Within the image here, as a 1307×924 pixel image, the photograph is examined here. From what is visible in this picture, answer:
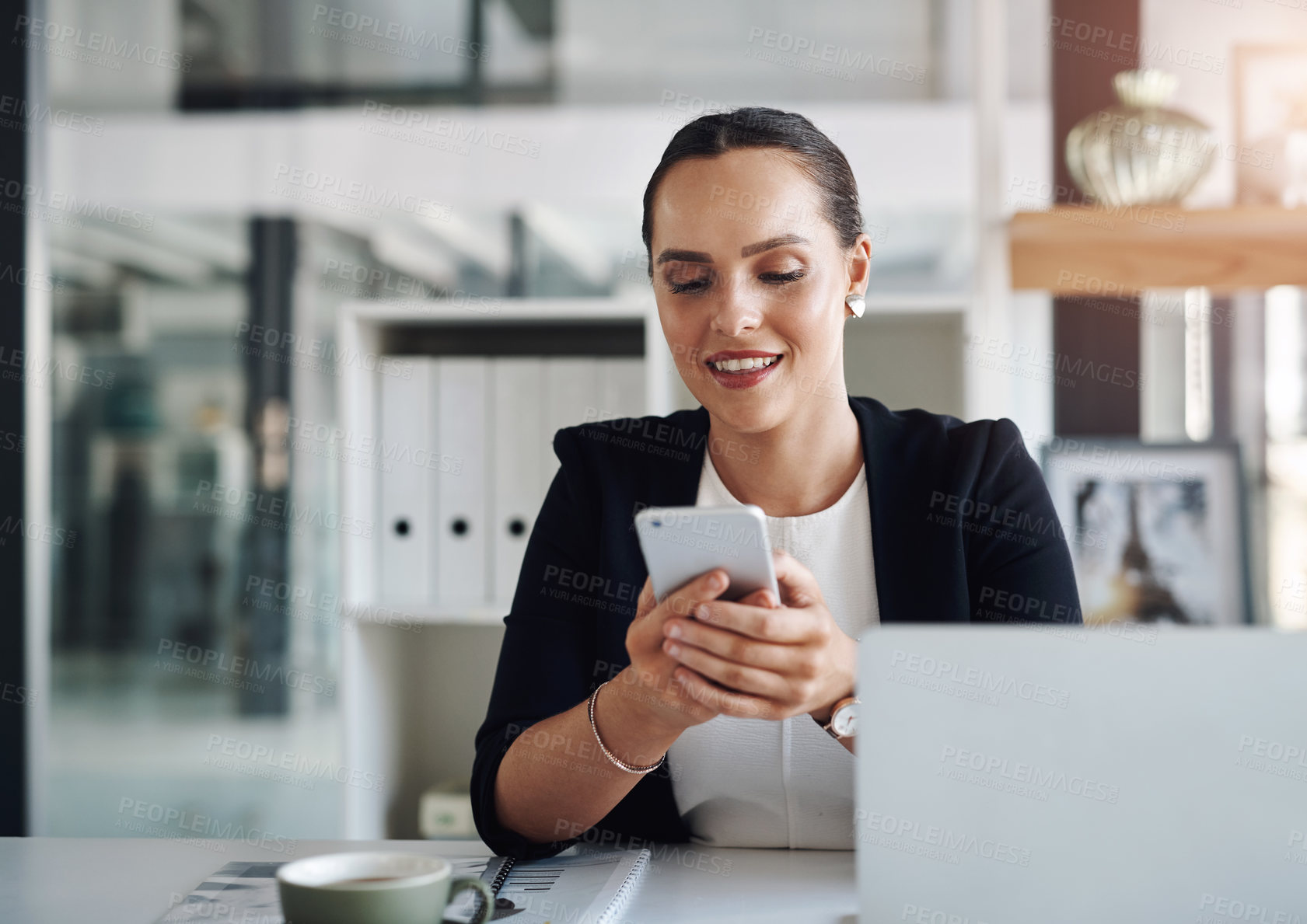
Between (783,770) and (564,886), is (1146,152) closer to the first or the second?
(783,770)

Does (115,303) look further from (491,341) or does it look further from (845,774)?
(845,774)

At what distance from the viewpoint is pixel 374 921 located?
686 millimetres

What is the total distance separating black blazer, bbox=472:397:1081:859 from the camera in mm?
1128

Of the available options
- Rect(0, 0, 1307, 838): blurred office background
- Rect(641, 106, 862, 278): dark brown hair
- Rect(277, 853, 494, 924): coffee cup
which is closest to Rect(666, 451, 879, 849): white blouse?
Rect(641, 106, 862, 278): dark brown hair

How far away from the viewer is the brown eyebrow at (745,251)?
1.12 meters

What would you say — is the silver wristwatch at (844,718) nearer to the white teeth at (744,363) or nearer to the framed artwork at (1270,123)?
the white teeth at (744,363)


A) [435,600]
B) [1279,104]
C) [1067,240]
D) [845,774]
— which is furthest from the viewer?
[1279,104]

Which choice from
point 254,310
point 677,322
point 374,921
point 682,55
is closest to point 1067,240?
point 677,322

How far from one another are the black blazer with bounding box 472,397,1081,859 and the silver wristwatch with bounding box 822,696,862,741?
20 cm

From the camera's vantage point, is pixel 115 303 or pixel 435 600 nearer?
pixel 435 600

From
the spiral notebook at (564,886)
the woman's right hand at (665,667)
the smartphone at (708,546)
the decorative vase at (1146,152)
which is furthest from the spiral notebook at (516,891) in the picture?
the decorative vase at (1146,152)

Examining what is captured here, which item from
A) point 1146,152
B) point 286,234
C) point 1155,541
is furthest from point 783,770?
point 286,234

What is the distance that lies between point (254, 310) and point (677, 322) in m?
2.63

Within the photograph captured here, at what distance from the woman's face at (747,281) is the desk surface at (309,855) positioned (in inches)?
17.7
